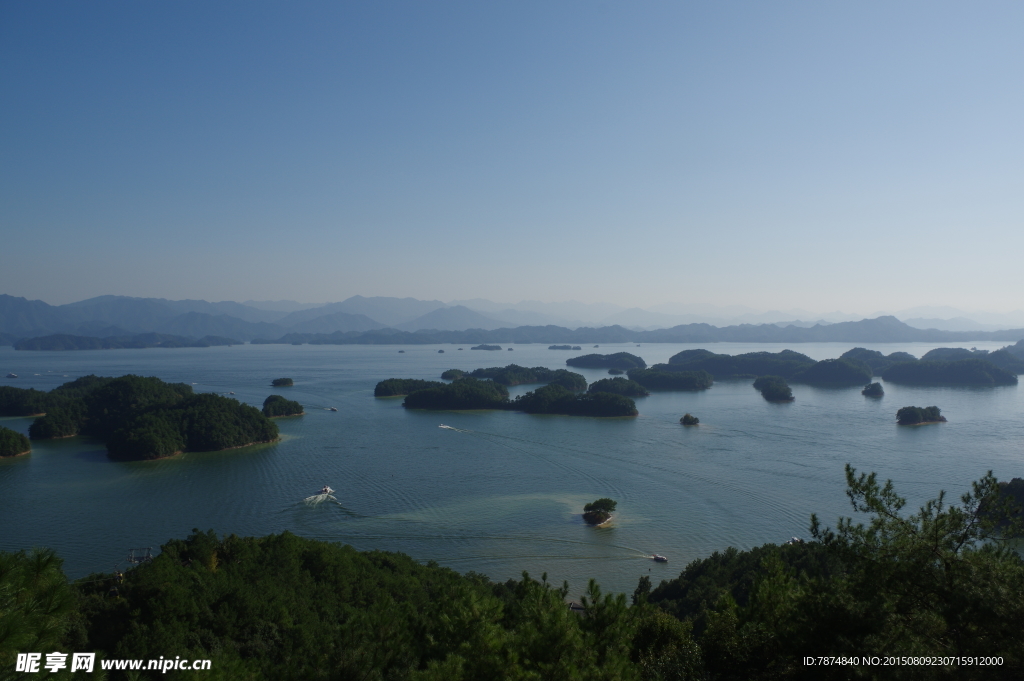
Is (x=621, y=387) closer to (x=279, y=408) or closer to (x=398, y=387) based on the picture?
(x=398, y=387)

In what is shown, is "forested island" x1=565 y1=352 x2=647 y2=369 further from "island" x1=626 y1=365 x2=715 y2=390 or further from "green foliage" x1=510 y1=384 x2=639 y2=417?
"green foliage" x1=510 y1=384 x2=639 y2=417

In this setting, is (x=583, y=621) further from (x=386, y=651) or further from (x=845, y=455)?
(x=845, y=455)

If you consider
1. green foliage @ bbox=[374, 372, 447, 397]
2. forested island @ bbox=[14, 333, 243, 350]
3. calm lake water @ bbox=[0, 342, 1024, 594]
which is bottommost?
calm lake water @ bbox=[0, 342, 1024, 594]

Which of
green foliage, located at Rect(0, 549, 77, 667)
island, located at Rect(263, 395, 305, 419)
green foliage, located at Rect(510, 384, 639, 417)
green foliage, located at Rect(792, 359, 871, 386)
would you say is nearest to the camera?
green foliage, located at Rect(0, 549, 77, 667)

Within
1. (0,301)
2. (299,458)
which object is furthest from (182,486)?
(0,301)

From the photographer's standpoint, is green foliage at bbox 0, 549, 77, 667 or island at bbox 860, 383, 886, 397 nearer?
green foliage at bbox 0, 549, 77, 667

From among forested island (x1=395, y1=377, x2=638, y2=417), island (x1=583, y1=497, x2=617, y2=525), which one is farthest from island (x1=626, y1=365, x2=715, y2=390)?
island (x1=583, y1=497, x2=617, y2=525)

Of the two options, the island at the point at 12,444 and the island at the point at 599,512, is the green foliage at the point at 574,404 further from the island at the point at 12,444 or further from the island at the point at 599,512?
the island at the point at 12,444

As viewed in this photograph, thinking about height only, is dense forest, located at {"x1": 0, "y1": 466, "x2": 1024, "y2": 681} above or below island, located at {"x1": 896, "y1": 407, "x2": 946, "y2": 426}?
above

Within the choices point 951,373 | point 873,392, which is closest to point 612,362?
point 873,392
